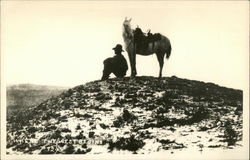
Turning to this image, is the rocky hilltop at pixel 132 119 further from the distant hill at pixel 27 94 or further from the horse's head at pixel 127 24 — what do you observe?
the horse's head at pixel 127 24

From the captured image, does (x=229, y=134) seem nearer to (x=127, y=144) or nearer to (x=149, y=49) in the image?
(x=127, y=144)

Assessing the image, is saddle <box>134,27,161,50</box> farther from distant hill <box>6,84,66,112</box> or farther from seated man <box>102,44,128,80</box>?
distant hill <box>6,84,66,112</box>

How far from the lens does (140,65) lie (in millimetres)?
13609

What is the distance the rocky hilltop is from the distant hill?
0.27 m

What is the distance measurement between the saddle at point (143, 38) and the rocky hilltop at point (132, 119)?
71cm

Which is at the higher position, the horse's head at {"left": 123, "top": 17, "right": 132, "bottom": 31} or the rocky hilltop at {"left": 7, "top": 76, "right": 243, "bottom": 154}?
the horse's head at {"left": 123, "top": 17, "right": 132, "bottom": 31}

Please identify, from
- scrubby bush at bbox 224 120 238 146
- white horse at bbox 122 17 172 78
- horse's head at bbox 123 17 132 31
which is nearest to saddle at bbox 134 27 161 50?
white horse at bbox 122 17 172 78

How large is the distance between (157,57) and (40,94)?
9.00ft

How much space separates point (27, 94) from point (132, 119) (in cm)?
255

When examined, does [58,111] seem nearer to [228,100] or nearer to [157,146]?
[157,146]

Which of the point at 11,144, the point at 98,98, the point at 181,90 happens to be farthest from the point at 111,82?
the point at 11,144

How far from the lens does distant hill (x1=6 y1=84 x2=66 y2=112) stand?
1359 cm

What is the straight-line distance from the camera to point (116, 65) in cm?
1357

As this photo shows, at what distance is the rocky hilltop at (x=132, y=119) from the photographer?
41.1 ft
